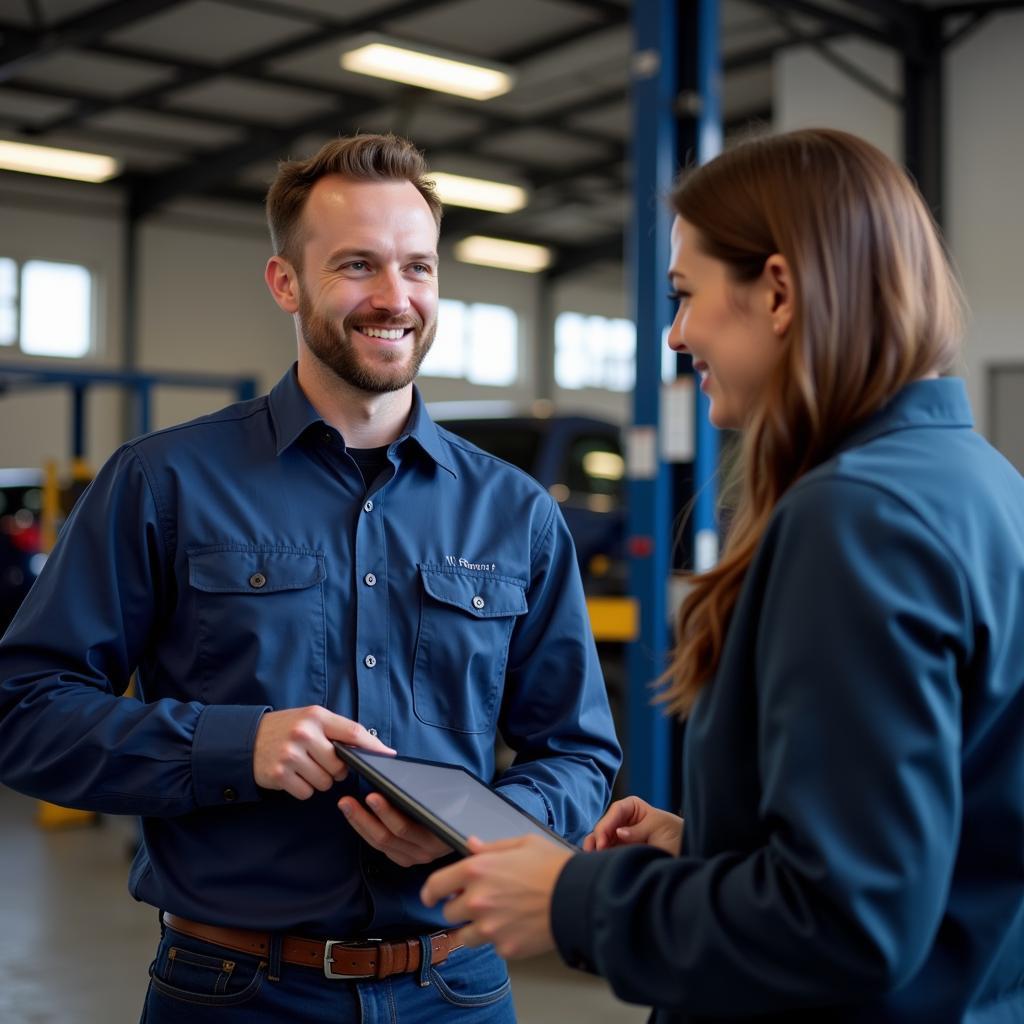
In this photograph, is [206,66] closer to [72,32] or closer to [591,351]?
[72,32]

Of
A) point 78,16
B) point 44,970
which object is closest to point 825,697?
point 44,970

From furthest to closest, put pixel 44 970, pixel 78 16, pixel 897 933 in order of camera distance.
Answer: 1. pixel 78 16
2. pixel 44 970
3. pixel 897 933

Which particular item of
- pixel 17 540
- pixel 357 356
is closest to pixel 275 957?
pixel 357 356

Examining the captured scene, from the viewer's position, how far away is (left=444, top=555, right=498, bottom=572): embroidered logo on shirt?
1945mm

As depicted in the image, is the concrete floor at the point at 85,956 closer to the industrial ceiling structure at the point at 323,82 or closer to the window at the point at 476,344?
the industrial ceiling structure at the point at 323,82

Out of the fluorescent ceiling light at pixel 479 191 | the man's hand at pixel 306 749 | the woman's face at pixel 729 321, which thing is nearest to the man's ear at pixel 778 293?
the woman's face at pixel 729 321

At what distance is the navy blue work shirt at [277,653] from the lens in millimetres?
1753

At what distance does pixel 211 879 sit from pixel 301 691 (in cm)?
27

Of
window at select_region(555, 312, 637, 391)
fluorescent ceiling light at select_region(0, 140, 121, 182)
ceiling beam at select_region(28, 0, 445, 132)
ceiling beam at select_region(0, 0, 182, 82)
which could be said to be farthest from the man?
window at select_region(555, 312, 637, 391)

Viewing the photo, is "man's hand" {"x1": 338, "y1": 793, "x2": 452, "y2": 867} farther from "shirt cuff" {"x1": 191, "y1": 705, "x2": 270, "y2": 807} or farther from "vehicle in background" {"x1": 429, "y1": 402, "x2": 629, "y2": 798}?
"vehicle in background" {"x1": 429, "y1": 402, "x2": 629, "y2": 798}

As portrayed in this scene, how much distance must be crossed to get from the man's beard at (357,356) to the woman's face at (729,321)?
74 cm

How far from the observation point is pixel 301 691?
72.1 inches

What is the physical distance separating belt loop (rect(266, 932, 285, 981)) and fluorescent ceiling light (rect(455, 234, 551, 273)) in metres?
15.2

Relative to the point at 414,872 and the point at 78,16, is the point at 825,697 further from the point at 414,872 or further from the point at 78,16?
the point at 78,16
